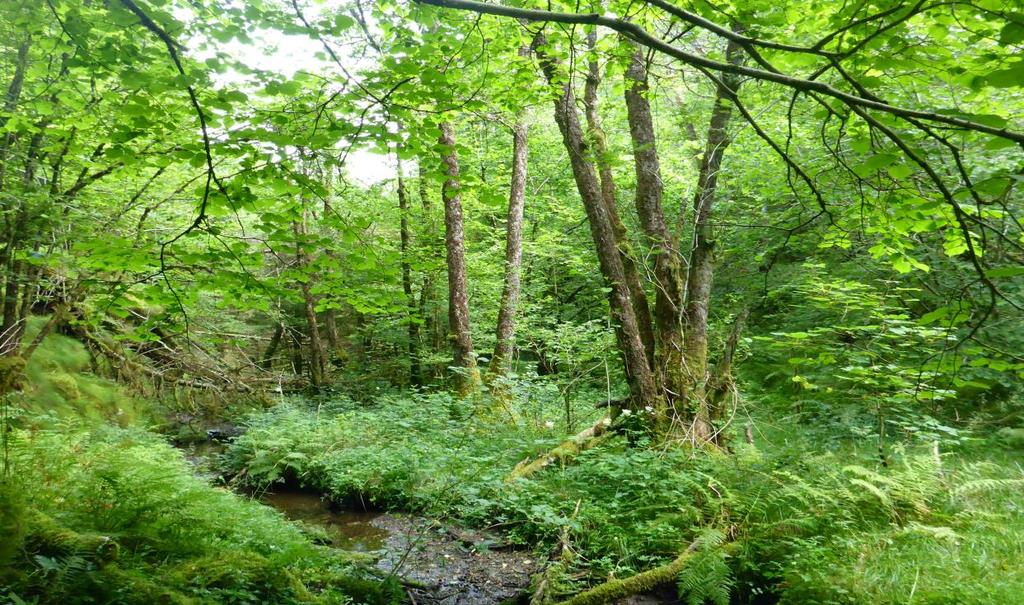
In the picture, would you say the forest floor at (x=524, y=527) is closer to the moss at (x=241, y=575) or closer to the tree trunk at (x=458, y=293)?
the moss at (x=241, y=575)

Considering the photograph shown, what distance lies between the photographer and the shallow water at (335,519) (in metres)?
5.78

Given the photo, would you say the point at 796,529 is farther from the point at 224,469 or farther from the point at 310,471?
the point at 224,469

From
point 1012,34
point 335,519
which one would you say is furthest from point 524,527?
point 1012,34

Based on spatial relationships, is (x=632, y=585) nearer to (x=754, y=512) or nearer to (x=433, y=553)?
(x=754, y=512)

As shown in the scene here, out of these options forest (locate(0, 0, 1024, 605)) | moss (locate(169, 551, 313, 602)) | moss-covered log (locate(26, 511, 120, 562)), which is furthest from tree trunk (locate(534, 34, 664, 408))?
moss-covered log (locate(26, 511, 120, 562))

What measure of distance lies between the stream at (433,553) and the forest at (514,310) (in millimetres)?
48

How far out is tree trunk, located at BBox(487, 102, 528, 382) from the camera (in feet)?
34.3

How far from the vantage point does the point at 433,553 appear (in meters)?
5.06

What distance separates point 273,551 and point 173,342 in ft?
31.3

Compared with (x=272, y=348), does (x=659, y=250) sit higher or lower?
higher

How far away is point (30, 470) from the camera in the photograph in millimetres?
3768

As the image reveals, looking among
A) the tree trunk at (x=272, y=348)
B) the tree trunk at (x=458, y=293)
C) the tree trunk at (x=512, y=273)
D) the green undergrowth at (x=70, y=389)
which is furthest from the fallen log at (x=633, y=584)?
the tree trunk at (x=272, y=348)

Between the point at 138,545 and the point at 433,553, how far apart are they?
8.28 feet

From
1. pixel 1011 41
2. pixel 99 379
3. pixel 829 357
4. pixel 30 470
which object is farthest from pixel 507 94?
pixel 99 379
